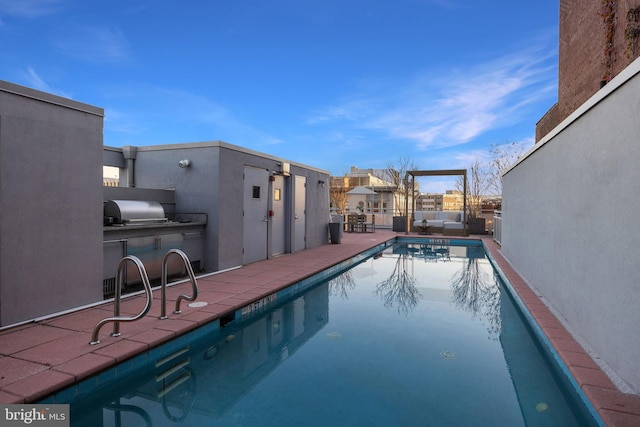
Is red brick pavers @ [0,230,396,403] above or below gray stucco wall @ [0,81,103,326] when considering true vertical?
below

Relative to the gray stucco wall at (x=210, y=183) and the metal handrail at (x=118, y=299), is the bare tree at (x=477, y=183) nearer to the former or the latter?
the gray stucco wall at (x=210, y=183)

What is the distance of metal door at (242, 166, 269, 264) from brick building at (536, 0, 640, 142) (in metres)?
7.85

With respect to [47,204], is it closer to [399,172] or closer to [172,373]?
[172,373]

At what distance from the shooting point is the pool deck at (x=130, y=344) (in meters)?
2.38

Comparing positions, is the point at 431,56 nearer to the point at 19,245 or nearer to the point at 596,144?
the point at 596,144

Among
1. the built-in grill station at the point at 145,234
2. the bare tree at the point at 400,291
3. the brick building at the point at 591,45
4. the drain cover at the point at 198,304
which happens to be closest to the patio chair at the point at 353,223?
the bare tree at the point at 400,291

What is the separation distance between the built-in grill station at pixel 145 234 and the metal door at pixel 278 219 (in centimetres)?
242

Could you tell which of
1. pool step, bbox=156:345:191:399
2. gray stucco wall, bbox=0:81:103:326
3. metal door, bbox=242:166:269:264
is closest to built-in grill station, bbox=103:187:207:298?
gray stucco wall, bbox=0:81:103:326

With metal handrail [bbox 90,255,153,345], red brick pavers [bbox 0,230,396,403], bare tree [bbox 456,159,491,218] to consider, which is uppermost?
bare tree [bbox 456,159,491,218]

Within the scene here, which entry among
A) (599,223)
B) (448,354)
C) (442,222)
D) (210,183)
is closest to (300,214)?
(210,183)

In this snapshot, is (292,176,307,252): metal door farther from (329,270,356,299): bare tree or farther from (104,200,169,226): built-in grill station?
(104,200,169,226): built-in grill station

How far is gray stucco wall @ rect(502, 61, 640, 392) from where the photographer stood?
7.91 ft

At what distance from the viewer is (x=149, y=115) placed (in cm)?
1536

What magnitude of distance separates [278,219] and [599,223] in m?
6.92
